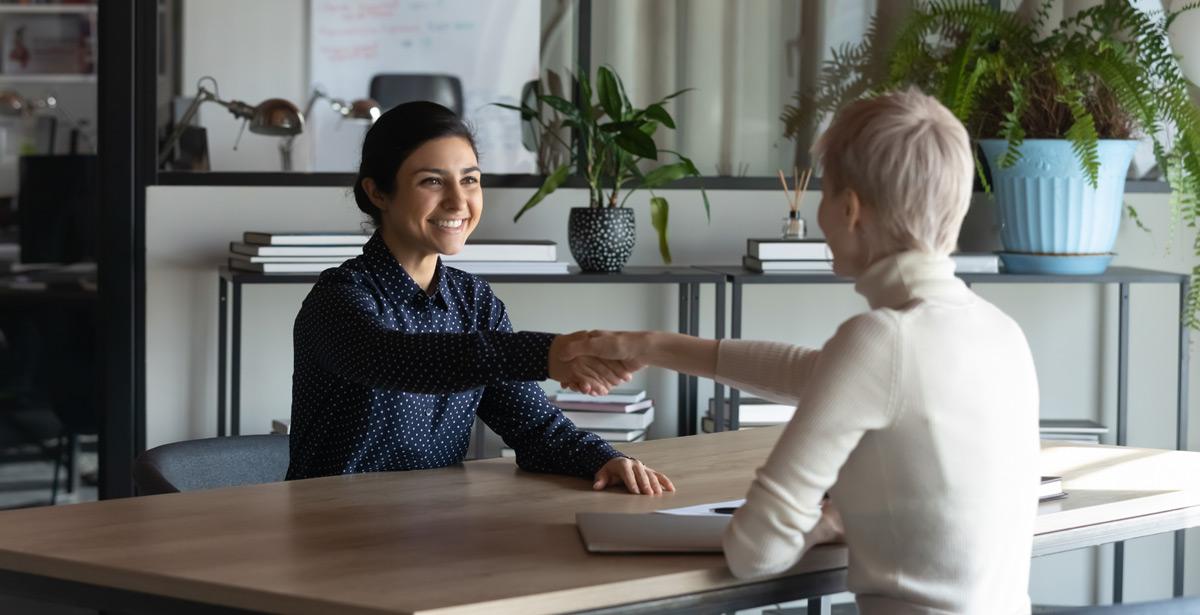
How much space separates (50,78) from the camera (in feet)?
13.5

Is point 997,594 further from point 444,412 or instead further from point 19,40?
point 19,40

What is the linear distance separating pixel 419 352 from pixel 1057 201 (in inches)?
77.8

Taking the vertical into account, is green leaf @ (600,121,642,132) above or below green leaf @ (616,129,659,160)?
above

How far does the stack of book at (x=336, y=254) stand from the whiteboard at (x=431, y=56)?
0.42 m

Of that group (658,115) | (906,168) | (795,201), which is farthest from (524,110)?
(906,168)

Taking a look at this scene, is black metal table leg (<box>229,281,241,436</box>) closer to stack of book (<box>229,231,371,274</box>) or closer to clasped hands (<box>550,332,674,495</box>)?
stack of book (<box>229,231,371,274</box>)

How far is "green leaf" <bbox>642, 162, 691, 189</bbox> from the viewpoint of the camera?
3297 millimetres

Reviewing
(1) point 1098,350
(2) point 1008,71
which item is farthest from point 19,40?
(1) point 1098,350

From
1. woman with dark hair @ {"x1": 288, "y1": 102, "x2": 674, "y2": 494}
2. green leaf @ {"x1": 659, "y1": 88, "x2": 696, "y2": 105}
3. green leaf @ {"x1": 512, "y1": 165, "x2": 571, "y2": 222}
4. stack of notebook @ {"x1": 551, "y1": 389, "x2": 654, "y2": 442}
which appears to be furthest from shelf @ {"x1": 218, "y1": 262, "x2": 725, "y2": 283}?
woman with dark hair @ {"x1": 288, "y1": 102, "x2": 674, "y2": 494}

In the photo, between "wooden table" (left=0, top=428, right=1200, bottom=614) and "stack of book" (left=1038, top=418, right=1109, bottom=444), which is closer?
"wooden table" (left=0, top=428, right=1200, bottom=614)

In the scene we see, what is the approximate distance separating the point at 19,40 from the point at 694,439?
2890mm

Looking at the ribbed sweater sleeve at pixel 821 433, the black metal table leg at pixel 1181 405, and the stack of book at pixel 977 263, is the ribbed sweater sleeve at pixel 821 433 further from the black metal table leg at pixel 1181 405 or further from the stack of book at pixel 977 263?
the black metal table leg at pixel 1181 405

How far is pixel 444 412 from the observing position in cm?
218

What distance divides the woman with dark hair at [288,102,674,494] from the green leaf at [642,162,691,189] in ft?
3.52
